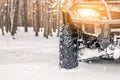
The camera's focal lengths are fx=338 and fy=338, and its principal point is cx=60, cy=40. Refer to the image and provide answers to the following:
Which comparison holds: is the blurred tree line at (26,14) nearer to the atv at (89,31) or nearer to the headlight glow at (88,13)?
the atv at (89,31)

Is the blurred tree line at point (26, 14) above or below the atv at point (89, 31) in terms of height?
below

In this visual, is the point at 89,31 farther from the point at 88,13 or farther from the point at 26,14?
the point at 26,14

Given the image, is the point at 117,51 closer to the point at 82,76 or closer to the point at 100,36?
the point at 100,36

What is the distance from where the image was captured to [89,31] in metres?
7.16

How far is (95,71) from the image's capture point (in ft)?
23.9

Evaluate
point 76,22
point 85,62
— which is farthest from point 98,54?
point 85,62

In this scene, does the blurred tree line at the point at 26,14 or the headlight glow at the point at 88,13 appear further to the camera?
the blurred tree line at the point at 26,14

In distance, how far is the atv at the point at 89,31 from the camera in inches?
272

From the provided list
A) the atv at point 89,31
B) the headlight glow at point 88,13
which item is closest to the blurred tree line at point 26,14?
the atv at point 89,31

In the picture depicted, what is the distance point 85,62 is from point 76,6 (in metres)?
1.96

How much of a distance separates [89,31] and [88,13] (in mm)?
399

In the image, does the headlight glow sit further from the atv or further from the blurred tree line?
the blurred tree line

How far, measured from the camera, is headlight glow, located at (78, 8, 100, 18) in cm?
696

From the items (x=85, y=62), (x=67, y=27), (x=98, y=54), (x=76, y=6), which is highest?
(x=76, y=6)
